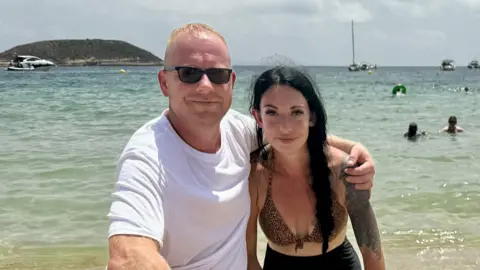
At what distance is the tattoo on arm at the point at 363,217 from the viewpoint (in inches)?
104

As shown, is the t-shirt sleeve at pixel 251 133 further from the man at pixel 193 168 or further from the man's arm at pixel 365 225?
the man's arm at pixel 365 225

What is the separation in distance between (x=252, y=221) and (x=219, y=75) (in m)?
0.87

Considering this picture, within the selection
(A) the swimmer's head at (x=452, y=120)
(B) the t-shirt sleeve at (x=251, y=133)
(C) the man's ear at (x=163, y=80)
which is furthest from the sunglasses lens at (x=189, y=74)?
(A) the swimmer's head at (x=452, y=120)

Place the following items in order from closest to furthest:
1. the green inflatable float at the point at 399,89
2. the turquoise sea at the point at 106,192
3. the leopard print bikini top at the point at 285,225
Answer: the leopard print bikini top at the point at 285,225
the turquoise sea at the point at 106,192
the green inflatable float at the point at 399,89

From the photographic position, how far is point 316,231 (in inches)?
110

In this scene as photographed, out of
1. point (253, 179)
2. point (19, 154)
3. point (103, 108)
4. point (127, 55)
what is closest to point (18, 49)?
point (127, 55)

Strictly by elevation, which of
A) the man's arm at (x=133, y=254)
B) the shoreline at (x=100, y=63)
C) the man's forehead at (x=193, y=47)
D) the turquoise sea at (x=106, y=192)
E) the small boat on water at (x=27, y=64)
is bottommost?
the turquoise sea at (x=106, y=192)

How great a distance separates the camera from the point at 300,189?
282 cm

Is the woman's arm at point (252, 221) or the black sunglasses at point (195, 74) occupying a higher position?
the black sunglasses at point (195, 74)

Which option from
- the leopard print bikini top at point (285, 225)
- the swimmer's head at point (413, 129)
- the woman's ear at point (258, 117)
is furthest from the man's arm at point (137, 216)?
the swimmer's head at point (413, 129)

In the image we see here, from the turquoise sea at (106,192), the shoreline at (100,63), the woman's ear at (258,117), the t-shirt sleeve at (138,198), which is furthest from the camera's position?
the shoreline at (100,63)

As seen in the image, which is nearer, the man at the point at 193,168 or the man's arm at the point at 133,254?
the man's arm at the point at 133,254

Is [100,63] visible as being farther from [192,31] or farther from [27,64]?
[192,31]

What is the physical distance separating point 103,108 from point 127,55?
126912 millimetres
